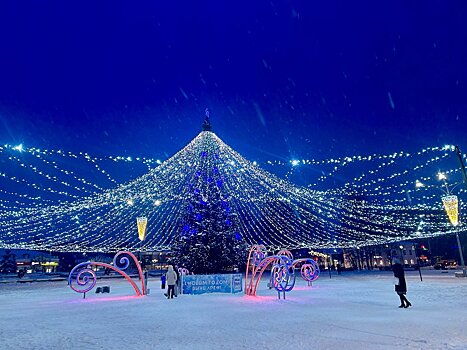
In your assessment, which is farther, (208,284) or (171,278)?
(208,284)

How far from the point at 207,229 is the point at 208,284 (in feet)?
26.2

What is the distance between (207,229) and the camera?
82.4 feet

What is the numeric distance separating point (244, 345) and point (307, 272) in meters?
17.3

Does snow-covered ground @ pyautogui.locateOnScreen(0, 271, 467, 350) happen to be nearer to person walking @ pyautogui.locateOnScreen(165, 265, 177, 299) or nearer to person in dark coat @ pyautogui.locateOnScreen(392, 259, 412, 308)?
person in dark coat @ pyautogui.locateOnScreen(392, 259, 412, 308)

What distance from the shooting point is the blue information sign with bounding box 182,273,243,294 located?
56.7ft

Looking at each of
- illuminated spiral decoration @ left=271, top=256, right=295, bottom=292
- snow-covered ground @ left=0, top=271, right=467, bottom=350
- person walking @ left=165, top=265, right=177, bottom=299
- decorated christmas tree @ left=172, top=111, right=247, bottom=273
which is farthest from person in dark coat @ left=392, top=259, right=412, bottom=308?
decorated christmas tree @ left=172, top=111, right=247, bottom=273

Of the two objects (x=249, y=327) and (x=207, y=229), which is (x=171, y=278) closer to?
(x=249, y=327)

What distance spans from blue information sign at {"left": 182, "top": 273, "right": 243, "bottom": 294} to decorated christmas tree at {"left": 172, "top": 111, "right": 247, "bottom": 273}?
284 inches

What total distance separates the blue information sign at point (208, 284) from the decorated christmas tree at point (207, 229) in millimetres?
7219

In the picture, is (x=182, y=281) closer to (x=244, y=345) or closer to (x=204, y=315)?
(x=204, y=315)

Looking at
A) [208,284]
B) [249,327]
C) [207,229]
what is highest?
[207,229]

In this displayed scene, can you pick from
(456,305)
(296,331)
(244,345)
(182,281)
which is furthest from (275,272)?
(244,345)

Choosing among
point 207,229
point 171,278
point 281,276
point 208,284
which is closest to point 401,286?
point 281,276

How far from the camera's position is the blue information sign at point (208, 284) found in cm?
1730
